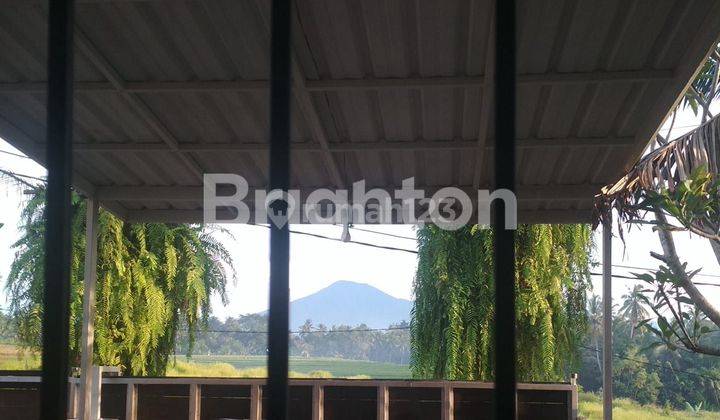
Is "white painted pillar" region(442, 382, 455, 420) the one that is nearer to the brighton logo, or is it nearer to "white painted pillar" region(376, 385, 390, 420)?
"white painted pillar" region(376, 385, 390, 420)

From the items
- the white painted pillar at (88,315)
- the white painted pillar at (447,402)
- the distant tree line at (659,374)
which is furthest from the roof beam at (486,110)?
the distant tree line at (659,374)

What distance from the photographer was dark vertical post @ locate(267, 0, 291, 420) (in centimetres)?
172

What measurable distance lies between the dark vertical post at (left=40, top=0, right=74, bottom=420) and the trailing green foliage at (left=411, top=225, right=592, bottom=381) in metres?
9.71

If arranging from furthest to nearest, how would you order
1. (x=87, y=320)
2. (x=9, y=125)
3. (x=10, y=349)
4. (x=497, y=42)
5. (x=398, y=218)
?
(x=10, y=349) → (x=398, y=218) → (x=87, y=320) → (x=9, y=125) → (x=497, y=42)

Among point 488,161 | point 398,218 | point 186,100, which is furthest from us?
point 398,218

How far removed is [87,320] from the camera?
7375 millimetres

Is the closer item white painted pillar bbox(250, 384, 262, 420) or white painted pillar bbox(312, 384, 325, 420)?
white painted pillar bbox(312, 384, 325, 420)

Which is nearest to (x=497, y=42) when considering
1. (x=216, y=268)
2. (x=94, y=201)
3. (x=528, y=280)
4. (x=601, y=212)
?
(x=601, y=212)

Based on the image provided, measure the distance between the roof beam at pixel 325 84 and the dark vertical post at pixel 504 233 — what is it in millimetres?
3244

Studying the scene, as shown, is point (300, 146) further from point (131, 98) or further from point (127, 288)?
point (127, 288)

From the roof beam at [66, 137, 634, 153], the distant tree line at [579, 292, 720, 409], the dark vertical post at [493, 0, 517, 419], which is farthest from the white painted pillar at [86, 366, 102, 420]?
the distant tree line at [579, 292, 720, 409]

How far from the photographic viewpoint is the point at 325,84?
5.05 m

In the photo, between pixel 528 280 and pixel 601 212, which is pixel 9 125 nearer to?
pixel 601 212

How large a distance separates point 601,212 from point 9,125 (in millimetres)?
4980
